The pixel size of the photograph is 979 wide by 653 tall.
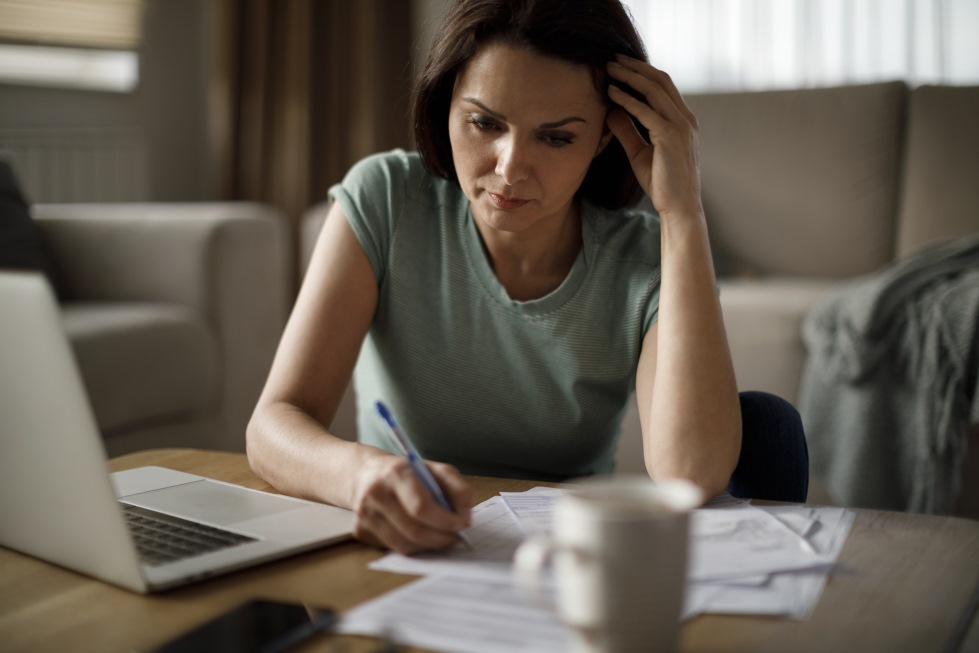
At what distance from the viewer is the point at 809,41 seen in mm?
3678

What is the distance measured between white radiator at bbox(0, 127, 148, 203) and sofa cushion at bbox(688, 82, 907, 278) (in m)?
2.12

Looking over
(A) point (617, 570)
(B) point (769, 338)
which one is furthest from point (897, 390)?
(A) point (617, 570)

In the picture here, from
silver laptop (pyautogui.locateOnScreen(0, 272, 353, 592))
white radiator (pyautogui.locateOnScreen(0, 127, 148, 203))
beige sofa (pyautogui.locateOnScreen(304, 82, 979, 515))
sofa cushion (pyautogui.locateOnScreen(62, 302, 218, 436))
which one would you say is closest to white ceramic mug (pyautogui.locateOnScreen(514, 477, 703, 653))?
silver laptop (pyautogui.locateOnScreen(0, 272, 353, 592))

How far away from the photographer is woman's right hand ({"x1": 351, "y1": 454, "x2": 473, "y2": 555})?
0.74 metres

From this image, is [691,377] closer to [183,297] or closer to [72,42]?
[183,297]

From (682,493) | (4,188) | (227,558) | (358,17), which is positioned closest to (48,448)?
(227,558)

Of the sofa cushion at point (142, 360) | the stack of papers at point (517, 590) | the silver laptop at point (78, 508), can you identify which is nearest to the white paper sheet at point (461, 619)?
the stack of papers at point (517, 590)

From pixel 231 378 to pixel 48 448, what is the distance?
2.00 m

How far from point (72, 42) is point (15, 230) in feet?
4.67

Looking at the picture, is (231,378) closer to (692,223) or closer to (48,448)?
(692,223)

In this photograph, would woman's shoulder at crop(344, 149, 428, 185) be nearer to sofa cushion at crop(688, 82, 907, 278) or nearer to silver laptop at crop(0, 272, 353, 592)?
silver laptop at crop(0, 272, 353, 592)

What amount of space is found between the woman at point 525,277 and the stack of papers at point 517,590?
17 cm

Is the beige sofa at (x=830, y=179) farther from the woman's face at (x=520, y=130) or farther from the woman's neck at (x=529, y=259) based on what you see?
the woman's face at (x=520, y=130)

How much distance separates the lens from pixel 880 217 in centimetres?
301
